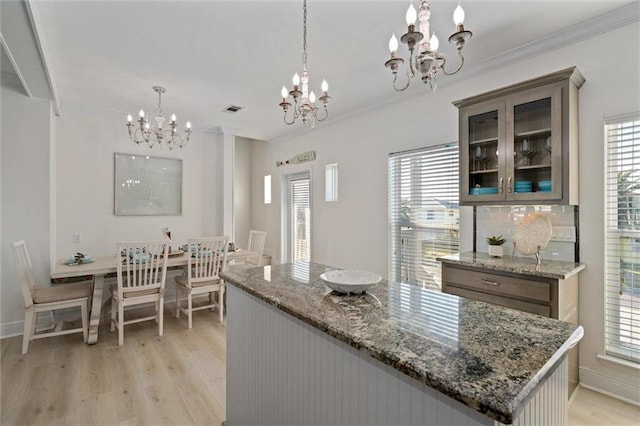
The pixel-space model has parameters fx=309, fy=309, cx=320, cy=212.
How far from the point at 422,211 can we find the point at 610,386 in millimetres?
1951

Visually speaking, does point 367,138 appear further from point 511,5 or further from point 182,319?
point 182,319

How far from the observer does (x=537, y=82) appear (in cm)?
228

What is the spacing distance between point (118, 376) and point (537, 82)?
3.94 meters

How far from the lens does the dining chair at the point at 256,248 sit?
4.34 metres

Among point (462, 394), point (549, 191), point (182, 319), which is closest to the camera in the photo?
point (462, 394)

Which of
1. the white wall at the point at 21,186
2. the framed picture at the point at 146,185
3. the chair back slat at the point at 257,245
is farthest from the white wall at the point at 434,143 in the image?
the white wall at the point at 21,186

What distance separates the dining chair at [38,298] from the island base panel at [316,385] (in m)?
2.11

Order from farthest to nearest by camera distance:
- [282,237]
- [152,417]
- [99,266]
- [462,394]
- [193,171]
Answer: [282,237], [193,171], [99,266], [152,417], [462,394]

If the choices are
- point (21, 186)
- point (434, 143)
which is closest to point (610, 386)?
point (434, 143)

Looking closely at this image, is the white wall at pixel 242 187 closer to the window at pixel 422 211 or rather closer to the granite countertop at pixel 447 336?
the window at pixel 422 211

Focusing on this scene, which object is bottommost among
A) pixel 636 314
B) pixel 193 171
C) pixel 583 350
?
pixel 583 350

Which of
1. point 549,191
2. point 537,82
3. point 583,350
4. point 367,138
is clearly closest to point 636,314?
point 583,350

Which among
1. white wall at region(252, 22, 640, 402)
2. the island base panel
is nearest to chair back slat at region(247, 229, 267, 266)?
white wall at region(252, 22, 640, 402)

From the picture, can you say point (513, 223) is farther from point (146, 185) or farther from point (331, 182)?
point (146, 185)
